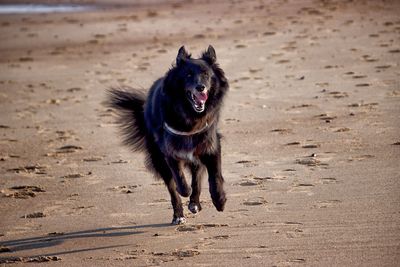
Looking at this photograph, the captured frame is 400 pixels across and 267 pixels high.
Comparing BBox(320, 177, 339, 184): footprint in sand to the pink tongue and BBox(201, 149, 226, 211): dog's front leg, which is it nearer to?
BBox(201, 149, 226, 211): dog's front leg

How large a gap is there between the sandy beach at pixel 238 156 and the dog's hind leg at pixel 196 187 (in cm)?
14

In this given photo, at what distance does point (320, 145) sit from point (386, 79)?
12.4ft

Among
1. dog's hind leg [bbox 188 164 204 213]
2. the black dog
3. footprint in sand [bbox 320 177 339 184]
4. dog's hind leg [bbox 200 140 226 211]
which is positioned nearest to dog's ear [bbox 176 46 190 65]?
the black dog

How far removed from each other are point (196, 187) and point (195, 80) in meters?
0.95

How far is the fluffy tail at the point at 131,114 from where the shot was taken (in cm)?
823

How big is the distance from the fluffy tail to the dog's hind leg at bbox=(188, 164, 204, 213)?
2.92 ft

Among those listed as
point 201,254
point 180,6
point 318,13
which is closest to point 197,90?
point 201,254

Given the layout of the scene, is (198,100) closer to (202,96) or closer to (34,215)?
(202,96)

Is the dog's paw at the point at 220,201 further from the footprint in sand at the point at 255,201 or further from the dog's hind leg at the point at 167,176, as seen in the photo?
the footprint in sand at the point at 255,201

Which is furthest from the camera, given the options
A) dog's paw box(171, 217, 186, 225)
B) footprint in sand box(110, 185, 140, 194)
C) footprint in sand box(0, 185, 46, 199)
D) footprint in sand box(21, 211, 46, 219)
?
footprint in sand box(0, 185, 46, 199)

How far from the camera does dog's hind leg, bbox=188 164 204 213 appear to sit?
733 centimetres

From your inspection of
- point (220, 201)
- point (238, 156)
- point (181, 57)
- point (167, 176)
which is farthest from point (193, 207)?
point (238, 156)

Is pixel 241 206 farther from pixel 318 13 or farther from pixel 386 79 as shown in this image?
pixel 318 13

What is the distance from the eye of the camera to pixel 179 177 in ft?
23.8
